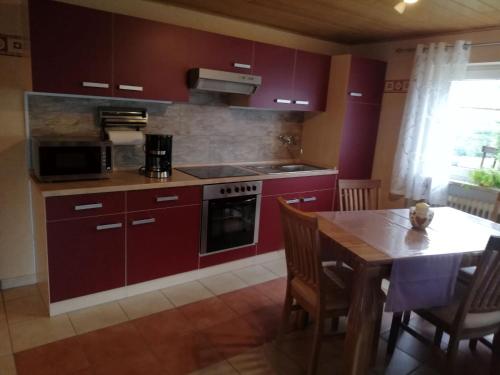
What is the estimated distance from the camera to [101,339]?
2.21 meters

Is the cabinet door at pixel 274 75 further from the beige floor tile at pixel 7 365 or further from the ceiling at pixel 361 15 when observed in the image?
the beige floor tile at pixel 7 365

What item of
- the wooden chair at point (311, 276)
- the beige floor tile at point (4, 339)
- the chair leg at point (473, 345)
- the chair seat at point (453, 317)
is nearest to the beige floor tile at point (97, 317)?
the beige floor tile at point (4, 339)

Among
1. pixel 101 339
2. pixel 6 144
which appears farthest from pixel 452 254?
pixel 6 144

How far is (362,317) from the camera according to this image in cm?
177

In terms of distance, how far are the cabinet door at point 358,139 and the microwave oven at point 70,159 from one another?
7.32 ft

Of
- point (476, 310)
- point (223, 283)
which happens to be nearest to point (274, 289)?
point (223, 283)

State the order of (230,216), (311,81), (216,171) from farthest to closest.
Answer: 1. (311,81)
2. (216,171)
3. (230,216)

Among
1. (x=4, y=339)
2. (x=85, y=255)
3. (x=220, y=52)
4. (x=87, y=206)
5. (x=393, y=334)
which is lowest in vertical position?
(x=4, y=339)

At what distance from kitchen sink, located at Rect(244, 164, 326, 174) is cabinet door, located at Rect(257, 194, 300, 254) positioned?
10.3 inches

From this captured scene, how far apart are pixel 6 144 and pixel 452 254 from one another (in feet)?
9.29

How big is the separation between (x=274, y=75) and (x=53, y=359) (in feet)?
8.73

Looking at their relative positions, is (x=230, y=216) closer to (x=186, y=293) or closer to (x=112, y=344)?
(x=186, y=293)

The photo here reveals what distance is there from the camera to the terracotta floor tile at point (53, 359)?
1.93 metres

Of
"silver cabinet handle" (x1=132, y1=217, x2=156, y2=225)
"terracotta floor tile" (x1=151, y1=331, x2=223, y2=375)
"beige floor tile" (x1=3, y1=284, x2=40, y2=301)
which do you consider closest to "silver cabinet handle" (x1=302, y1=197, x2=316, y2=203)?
"silver cabinet handle" (x1=132, y1=217, x2=156, y2=225)
